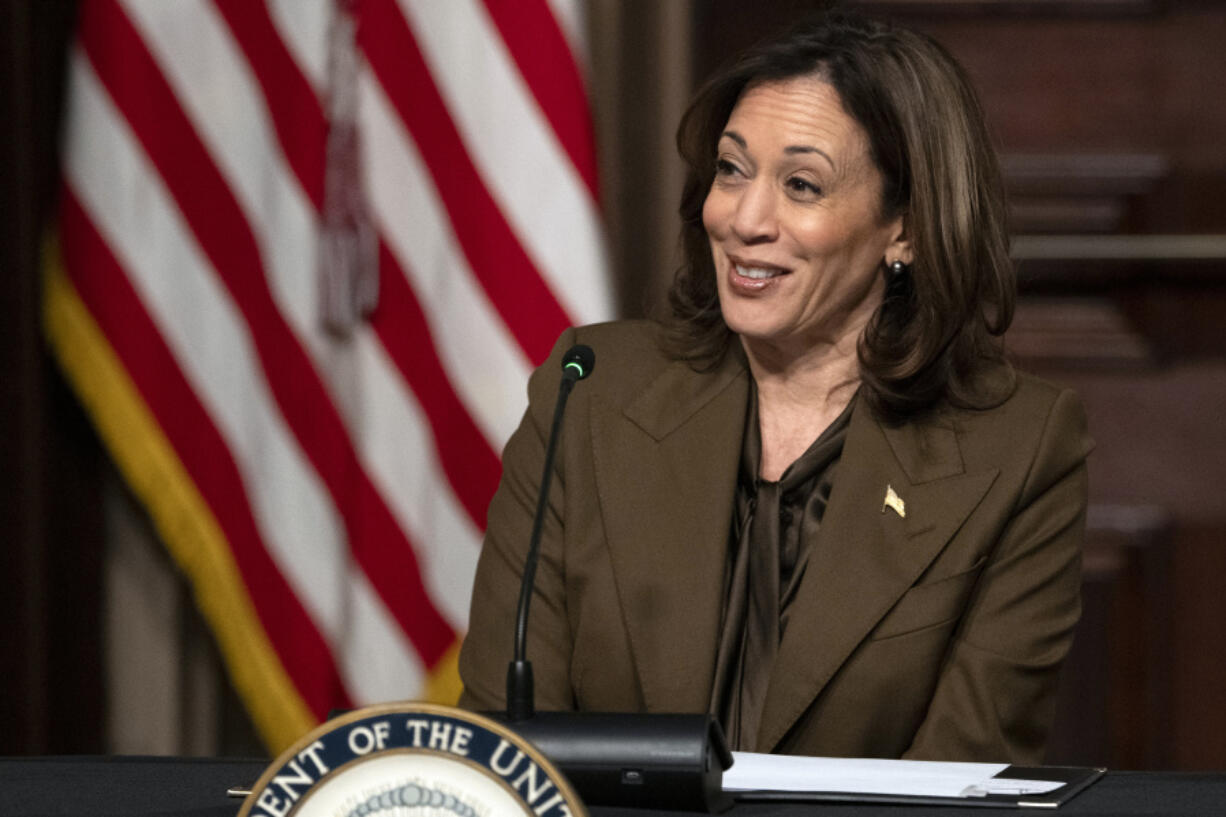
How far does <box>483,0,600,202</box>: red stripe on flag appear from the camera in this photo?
2.40 m

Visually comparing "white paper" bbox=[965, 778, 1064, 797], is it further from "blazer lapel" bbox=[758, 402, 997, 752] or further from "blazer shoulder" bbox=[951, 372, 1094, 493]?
"blazer shoulder" bbox=[951, 372, 1094, 493]

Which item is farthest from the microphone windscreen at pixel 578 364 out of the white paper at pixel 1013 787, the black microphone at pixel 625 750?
the white paper at pixel 1013 787

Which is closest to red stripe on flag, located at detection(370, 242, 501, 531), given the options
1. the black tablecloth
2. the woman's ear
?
the woman's ear

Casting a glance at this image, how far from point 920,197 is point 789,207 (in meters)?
0.16

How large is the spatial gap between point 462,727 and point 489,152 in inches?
65.9

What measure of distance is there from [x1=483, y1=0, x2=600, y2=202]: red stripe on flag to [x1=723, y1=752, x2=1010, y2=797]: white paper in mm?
1326

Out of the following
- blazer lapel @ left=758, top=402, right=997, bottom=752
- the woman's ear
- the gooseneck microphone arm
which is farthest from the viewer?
the woman's ear

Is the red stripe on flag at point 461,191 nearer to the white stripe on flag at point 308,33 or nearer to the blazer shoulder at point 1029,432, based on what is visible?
the white stripe on flag at point 308,33

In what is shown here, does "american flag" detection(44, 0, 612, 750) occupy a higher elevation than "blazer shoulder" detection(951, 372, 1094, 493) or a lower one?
higher

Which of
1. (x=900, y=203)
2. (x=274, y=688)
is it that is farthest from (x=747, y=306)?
(x=274, y=688)

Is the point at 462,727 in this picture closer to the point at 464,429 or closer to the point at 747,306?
the point at 747,306

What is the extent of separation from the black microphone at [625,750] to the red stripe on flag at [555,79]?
1384 millimetres

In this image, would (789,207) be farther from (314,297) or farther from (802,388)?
(314,297)

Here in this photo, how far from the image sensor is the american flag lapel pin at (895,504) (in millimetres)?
1676
